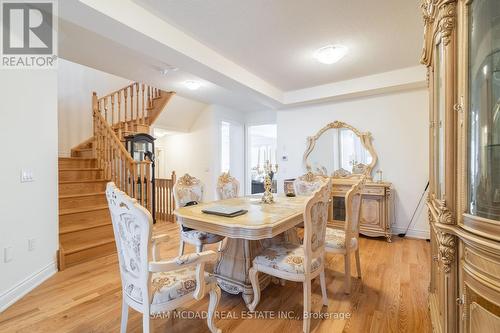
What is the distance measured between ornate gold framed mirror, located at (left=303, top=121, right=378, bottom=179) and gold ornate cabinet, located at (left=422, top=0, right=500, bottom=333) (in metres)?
3.22

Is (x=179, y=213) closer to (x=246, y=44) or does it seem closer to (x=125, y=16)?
(x=125, y=16)

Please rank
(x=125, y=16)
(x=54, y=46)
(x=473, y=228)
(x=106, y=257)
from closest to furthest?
(x=473, y=228) < (x=125, y=16) < (x=54, y=46) < (x=106, y=257)

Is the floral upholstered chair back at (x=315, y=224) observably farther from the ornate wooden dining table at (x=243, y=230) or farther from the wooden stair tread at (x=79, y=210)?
the wooden stair tread at (x=79, y=210)

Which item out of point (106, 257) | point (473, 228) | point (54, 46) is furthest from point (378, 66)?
point (106, 257)

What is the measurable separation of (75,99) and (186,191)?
168 inches

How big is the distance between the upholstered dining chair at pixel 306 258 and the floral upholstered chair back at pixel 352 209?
14.9 inches

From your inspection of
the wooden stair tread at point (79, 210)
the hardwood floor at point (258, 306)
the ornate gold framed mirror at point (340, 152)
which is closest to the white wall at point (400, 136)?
the ornate gold framed mirror at point (340, 152)

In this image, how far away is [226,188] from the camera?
320 cm

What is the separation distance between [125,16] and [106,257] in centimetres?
275

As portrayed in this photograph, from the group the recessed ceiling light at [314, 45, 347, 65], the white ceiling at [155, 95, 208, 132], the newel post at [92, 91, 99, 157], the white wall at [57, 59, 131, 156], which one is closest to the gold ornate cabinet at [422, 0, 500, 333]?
the recessed ceiling light at [314, 45, 347, 65]

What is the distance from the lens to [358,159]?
167 inches

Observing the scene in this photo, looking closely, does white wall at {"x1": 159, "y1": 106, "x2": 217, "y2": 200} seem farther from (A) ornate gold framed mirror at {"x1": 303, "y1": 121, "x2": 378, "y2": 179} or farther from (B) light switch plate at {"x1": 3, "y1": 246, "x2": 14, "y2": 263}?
(B) light switch plate at {"x1": 3, "y1": 246, "x2": 14, "y2": 263}

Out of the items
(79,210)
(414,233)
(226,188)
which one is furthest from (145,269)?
(414,233)

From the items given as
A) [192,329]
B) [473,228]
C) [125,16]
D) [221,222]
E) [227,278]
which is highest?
[125,16]
